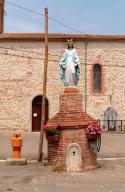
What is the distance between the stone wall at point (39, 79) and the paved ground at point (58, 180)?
16788mm

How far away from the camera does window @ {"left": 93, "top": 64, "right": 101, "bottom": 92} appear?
104 feet

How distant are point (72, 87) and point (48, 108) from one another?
1702cm

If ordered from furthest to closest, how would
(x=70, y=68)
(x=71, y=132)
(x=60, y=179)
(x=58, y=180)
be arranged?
(x=70, y=68), (x=71, y=132), (x=60, y=179), (x=58, y=180)

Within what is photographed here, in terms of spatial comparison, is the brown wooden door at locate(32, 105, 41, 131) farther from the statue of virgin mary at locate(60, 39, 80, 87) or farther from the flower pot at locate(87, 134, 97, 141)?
the flower pot at locate(87, 134, 97, 141)

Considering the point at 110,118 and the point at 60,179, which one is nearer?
the point at 60,179

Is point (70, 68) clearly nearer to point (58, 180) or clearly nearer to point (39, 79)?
point (58, 180)

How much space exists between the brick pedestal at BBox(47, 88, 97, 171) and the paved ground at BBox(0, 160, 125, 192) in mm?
426

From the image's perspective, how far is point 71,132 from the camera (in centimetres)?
1342

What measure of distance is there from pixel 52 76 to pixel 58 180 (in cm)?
1997

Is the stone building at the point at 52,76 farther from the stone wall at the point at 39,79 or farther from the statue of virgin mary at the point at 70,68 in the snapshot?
the statue of virgin mary at the point at 70,68

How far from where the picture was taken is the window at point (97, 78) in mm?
31647

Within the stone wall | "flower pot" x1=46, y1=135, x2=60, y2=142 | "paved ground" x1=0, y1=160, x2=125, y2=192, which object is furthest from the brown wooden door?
"flower pot" x1=46, y1=135, x2=60, y2=142

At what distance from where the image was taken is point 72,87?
14.0m

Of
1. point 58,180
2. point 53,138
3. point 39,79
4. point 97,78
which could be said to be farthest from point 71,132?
point 97,78
